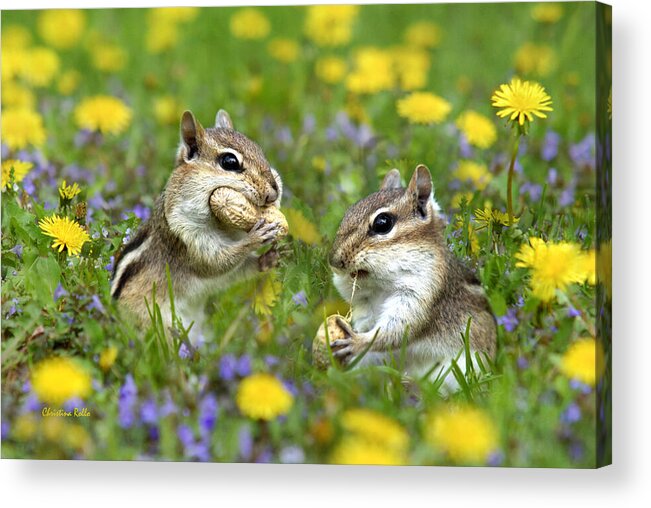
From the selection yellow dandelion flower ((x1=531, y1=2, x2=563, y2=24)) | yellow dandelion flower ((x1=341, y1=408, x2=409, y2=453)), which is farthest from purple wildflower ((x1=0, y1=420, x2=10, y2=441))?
yellow dandelion flower ((x1=531, y1=2, x2=563, y2=24))

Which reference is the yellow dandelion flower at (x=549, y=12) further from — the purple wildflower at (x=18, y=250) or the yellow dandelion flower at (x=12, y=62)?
the purple wildflower at (x=18, y=250)

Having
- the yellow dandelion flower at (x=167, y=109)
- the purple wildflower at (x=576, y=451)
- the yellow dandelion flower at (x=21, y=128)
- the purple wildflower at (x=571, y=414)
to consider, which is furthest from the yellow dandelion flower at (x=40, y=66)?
the purple wildflower at (x=576, y=451)

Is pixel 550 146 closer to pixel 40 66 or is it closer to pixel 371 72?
pixel 371 72

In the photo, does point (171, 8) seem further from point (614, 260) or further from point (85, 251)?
point (614, 260)

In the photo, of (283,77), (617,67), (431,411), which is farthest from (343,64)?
(431,411)

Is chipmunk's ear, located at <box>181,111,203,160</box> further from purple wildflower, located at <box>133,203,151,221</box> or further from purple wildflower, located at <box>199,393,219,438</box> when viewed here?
purple wildflower, located at <box>199,393,219,438</box>

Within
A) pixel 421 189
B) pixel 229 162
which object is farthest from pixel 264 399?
pixel 421 189
